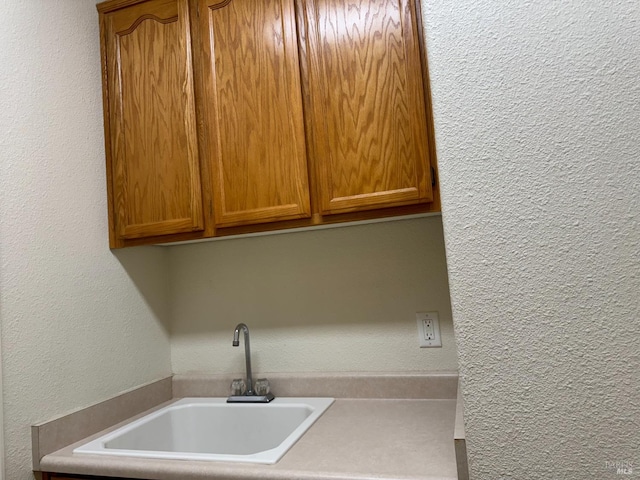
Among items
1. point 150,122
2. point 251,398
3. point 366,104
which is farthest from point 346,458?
point 150,122

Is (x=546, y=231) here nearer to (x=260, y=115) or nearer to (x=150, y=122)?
(x=260, y=115)

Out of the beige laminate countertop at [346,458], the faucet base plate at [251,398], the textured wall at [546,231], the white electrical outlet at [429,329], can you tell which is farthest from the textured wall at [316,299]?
the textured wall at [546,231]

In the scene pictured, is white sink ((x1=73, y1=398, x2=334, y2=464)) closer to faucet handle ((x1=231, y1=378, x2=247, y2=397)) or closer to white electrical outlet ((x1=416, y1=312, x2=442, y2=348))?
faucet handle ((x1=231, y1=378, x2=247, y2=397))

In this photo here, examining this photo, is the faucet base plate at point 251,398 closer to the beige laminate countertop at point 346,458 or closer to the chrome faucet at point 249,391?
the chrome faucet at point 249,391

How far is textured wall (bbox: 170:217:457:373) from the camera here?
162cm

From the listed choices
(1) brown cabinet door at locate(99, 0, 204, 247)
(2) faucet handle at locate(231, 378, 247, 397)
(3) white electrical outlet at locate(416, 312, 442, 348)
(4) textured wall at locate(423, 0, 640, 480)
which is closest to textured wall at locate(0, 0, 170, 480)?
(1) brown cabinet door at locate(99, 0, 204, 247)

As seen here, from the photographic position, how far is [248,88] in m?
1.49

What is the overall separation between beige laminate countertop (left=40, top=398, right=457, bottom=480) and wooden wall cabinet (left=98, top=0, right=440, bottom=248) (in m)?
0.62

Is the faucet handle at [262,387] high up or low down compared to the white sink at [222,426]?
up

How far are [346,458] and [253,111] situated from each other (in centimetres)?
105

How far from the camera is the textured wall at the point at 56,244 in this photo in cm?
125

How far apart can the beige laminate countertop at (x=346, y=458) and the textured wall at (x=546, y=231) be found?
22 centimetres

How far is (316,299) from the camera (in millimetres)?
1725

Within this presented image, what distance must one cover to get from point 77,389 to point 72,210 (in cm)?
56
